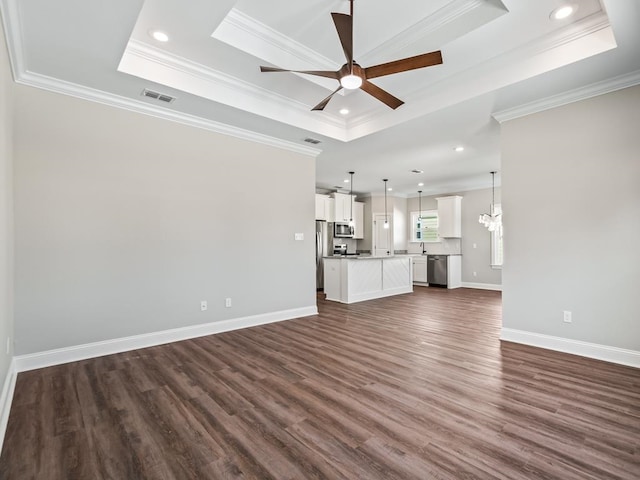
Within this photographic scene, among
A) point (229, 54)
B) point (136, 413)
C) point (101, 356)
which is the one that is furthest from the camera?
point (101, 356)

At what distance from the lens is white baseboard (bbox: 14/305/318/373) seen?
9.82 ft

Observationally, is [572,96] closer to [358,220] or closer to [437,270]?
[437,270]

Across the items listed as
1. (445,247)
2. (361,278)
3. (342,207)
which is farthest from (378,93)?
(445,247)

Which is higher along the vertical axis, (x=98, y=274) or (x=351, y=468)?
(x=98, y=274)

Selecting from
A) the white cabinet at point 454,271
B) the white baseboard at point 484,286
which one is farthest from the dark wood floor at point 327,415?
the white baseboard at point 484,286

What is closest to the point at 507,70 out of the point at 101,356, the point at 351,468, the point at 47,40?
the point at 351,468

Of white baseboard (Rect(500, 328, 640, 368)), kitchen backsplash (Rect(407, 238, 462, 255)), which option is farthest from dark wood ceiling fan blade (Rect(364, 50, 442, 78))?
kitchen backsplash (Rect(407, 238, 462, 255))

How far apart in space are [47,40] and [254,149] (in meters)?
2.48

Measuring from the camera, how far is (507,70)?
10.5 feet

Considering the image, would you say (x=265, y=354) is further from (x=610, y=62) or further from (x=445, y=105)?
(x=610, y=62)

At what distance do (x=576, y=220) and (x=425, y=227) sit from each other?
682 centimetres

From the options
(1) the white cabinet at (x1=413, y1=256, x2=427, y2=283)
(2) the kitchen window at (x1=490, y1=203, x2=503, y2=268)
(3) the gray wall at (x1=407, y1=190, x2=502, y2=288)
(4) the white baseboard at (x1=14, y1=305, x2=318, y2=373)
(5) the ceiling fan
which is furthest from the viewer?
(1) the white cabinet at (x1=413, y1=256, x2=427, y2=283)

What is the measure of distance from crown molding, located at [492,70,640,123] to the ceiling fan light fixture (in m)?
2.28

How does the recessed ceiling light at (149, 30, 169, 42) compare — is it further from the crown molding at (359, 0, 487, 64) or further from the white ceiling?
the crown molding at (359, 0, 487, 64)
